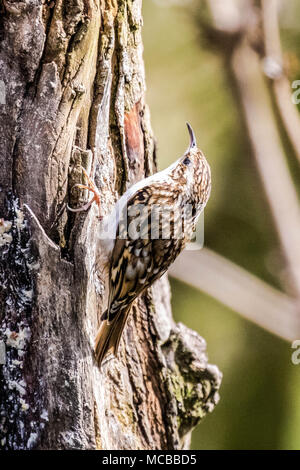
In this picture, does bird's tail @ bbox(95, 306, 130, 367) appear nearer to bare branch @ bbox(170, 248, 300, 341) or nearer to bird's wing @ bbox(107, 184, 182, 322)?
bird's wing @ bbox(107, 184, 182, 322)

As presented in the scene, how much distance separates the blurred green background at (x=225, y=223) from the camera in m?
3.80

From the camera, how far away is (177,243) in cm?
236

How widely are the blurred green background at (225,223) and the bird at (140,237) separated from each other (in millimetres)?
1444

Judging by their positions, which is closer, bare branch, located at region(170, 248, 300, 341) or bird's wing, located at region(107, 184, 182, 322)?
bird's wing, located at region(107, 184, 182, 322)

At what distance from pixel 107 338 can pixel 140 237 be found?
39 centimetres

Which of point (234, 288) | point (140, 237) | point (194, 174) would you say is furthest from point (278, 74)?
point (140, 237)

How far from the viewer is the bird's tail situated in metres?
2.10

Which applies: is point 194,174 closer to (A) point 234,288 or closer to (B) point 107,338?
(B) point 107,338

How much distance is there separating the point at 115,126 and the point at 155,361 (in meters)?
0.96

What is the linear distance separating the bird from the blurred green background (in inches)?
56.9

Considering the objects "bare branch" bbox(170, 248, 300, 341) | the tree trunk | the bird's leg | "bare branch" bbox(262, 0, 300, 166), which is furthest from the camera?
"bare branch" bbox(170, 248, 300, 341)

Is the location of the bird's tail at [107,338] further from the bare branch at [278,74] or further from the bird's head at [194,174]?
the bare branch at [278,74]

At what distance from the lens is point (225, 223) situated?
3.96 m

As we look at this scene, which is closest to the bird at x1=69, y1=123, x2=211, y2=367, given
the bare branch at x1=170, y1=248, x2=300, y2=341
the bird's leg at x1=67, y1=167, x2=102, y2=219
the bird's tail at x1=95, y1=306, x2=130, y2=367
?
the bird's tail at x1=95, y1=306, x2=130, y2=367
